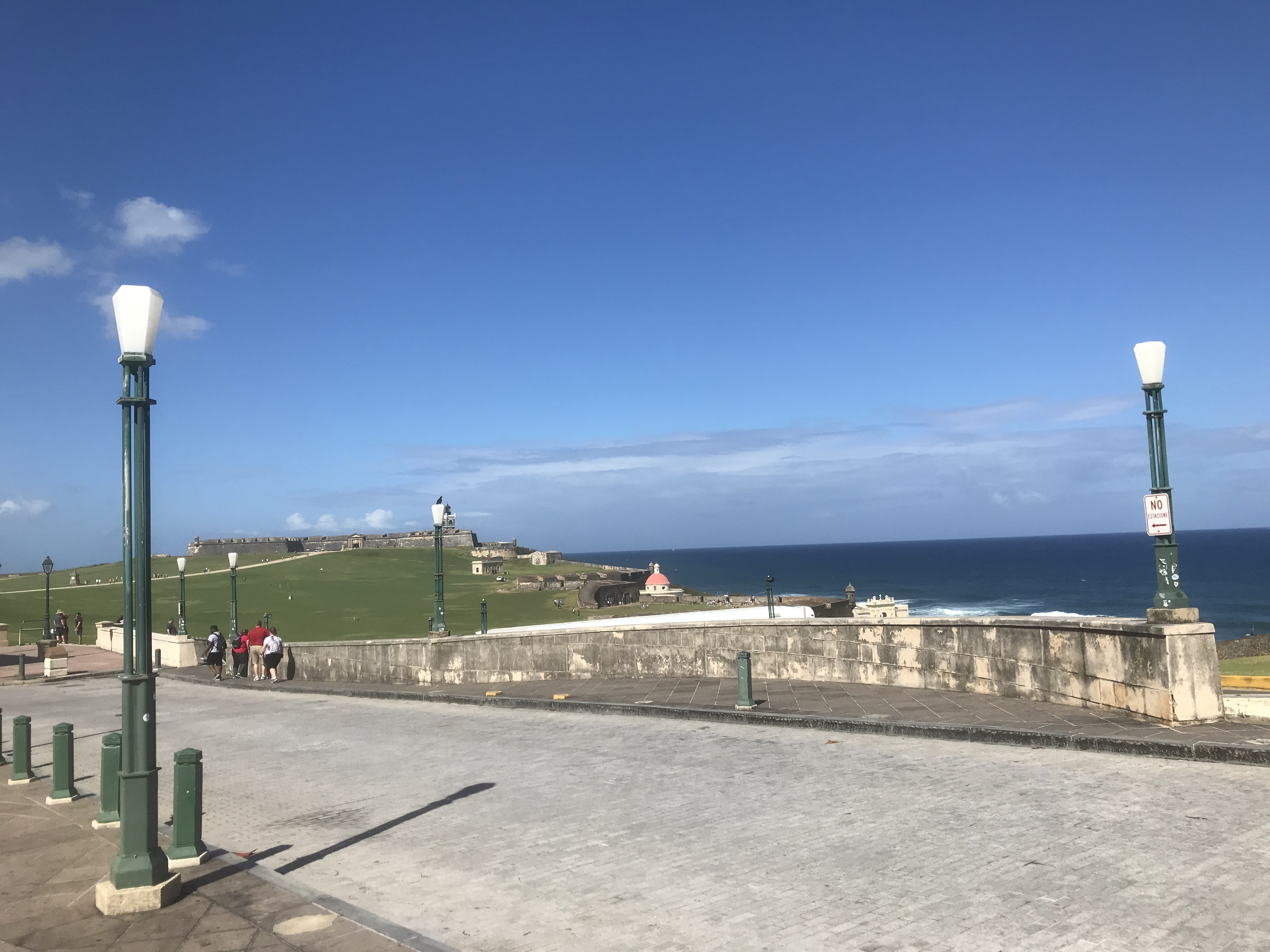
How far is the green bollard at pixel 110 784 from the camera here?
24.5ft

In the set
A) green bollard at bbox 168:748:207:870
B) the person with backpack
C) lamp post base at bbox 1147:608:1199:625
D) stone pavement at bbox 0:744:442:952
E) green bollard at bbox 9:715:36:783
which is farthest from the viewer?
the person with backpack

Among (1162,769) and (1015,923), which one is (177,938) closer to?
(1015,923)

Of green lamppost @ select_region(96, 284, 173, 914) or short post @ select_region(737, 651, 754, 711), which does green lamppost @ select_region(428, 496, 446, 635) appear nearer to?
short post @ select_region(737, 651, 754, 711)

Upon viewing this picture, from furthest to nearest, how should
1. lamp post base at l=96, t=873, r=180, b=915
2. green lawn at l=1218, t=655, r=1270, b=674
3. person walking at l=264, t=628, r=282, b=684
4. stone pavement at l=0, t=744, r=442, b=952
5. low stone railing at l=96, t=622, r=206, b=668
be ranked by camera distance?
1. low stone railing at l=96, t=622, r=206, b=668
2. person walking at l=264, t=628, r=282, b=684
3. green lawn at l=1218, t=655, r=1270, b=674
4. lamp post base at l=96, t=873, r=180, b=915
5. stone pavement at l=0, t=744, r=442, b=952

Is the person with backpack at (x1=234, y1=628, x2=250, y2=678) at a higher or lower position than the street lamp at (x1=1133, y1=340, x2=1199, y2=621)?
lower

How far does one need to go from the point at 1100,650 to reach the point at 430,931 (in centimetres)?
828

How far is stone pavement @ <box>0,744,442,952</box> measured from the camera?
524cm

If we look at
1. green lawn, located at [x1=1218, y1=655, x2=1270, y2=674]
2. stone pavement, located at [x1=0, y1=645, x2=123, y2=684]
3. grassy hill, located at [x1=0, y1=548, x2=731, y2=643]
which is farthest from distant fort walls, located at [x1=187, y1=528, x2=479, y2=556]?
green lawn, located at [x1=1218, y1=655, x2=1270, y2=674]

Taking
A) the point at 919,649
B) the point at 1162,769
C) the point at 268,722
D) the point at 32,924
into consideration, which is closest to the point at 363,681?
the point at 268,722

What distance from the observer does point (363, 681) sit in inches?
848

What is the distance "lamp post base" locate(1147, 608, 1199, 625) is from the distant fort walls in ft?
319

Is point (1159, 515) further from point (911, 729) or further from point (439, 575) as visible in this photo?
point (439, 575)

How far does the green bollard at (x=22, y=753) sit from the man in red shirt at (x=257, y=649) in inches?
491

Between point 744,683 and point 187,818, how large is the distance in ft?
25.5
